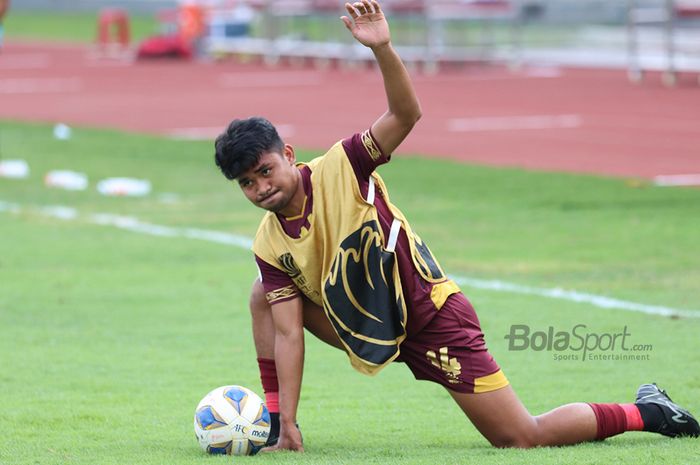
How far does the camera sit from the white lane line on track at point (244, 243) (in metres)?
8.96

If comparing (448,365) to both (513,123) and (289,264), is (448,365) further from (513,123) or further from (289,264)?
(513,123)

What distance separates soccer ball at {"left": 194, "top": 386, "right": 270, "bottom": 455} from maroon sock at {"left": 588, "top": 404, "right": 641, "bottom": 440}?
137 cm

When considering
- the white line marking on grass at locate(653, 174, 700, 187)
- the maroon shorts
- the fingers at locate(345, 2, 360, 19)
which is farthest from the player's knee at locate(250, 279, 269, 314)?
the white line marking on grass at locate(653, 174, 700, 187)

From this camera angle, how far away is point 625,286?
972cm

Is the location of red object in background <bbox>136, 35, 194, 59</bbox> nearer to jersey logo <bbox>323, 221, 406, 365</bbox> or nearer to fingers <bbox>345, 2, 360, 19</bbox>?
jersey logo <bbox>323, 221, 406, 365</bbox>

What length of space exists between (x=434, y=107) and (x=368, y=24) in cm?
1830

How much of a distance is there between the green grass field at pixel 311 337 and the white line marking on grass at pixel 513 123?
4.28m

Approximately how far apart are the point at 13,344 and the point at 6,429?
206 cm

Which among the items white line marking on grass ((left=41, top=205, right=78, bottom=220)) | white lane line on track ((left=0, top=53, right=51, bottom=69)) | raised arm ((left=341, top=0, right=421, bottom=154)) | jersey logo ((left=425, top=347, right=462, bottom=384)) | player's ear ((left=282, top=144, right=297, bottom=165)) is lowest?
white lane line on track ((left=0, top=53, right=51, bottom=69))

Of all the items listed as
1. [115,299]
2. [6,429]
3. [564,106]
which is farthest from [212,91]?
[6,429]

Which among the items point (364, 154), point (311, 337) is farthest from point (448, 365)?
point (311, 337)

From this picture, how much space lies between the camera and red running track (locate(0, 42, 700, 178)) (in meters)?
17.7

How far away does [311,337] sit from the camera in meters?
8.61

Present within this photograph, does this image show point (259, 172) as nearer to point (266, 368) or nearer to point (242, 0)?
point (266, 368)
